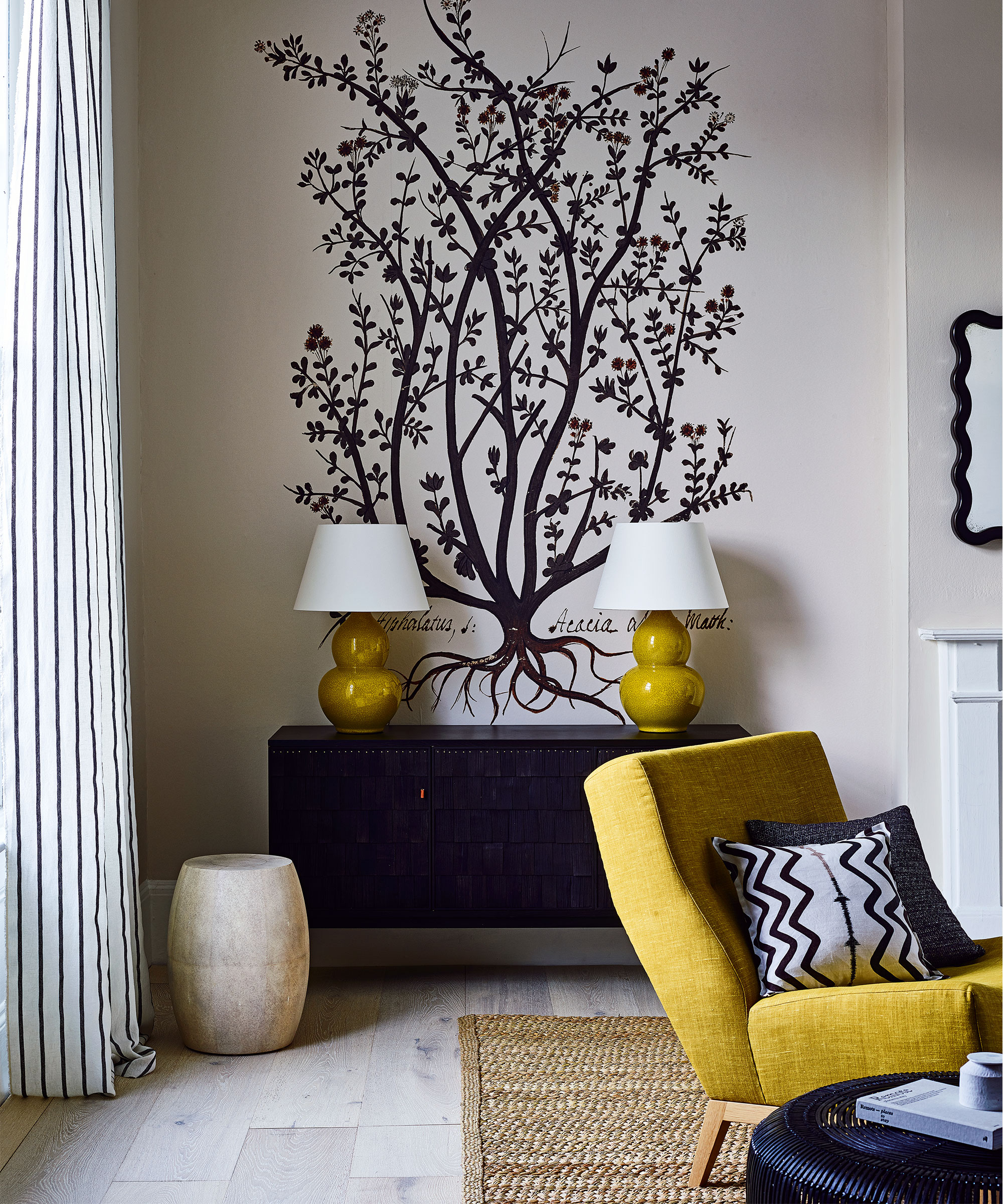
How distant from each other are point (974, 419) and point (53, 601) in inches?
103

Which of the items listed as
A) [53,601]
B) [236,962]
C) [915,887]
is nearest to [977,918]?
[915,887]

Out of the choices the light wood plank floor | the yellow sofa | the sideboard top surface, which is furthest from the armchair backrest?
the sideboard top surface

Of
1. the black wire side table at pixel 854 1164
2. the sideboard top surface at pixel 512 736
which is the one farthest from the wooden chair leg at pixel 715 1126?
the sideboard top surface at pixel 512 736

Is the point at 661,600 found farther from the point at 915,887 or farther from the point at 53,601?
the point at 53,601

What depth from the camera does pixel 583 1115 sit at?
2.49 metres

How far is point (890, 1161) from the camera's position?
1480 millimetres

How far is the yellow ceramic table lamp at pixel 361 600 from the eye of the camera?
3.27m

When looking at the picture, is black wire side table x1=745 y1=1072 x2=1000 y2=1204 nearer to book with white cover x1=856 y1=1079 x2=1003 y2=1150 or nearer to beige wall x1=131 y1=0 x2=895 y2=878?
book with white cover x1=856 y1=1079 x2=1003 y2=1150

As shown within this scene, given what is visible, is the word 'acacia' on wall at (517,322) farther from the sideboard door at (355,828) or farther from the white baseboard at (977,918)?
the white baseboard at (977,918)

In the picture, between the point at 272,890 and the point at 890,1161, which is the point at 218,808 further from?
the point at 890,1161

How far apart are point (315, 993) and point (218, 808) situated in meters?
0.65

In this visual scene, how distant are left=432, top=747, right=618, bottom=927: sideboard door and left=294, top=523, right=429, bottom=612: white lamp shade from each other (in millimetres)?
442

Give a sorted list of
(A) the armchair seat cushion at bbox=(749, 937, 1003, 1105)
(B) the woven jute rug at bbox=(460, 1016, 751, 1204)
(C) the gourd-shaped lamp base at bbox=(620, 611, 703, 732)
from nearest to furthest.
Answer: (A) the armchair seat cushion at bbox=(749, 937, 1003, 1105)
(B) the woven jute rug at bbox=(460, 1016, 751, 1204)
(C) the gourd-shaped lamp base at bbox=(620, 611, 703, 732)

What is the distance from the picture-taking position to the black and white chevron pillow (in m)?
2.11
